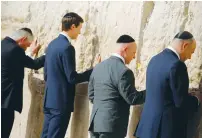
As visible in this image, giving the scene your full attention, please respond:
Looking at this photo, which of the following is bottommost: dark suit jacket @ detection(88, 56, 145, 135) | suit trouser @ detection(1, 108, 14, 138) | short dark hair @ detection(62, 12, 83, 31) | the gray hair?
suit trouser @ detection(1, 108, 14, 138)

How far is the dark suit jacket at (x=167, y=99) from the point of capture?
3.77 metres

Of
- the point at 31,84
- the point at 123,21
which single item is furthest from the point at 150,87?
the point at 31,84

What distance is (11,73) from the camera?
465 cm

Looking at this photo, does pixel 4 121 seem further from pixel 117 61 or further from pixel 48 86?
pixel 117 61

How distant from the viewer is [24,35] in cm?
479

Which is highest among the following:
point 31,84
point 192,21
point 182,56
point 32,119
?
point 192,21

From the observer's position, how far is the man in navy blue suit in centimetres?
449

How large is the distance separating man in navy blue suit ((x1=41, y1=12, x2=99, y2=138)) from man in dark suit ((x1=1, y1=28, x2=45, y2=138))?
0.24 meters

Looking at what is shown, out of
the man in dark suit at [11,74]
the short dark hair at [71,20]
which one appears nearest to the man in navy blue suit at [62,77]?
the short dark hair at [71,20]

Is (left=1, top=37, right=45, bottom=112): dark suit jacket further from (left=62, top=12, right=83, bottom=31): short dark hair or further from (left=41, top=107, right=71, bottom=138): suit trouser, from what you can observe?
(left=62, top=12, right=83, bottom=31): short dark hair

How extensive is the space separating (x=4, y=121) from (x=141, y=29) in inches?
55.6

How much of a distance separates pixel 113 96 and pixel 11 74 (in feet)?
3.36

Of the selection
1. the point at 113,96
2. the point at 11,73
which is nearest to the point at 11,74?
the point at 11,73

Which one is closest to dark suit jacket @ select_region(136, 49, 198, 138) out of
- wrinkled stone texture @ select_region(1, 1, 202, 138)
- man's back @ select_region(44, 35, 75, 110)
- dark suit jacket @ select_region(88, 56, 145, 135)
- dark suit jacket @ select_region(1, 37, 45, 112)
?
dark suit jacket @ select_region(88, 56, 145, 135)
